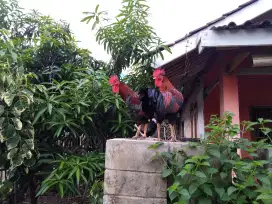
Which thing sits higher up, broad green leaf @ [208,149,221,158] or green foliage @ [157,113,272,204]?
broad green leaf @ [208,149,221,158]

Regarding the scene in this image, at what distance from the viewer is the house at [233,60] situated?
2.98m

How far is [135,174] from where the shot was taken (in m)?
2.46

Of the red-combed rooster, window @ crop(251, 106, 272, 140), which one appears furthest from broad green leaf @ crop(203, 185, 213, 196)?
window @ crop(251, 106, 272, 140)

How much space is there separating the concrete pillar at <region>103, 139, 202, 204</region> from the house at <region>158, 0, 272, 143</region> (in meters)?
0.97

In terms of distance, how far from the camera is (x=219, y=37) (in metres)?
2.94

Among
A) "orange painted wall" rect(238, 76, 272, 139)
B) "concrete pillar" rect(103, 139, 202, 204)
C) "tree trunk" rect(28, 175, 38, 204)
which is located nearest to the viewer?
"concrete pillar" rect(103, 139, 202, 204)

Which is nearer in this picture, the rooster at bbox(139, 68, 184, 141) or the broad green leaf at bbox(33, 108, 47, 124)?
the rooster at bbox(139, 68, 184, 141)

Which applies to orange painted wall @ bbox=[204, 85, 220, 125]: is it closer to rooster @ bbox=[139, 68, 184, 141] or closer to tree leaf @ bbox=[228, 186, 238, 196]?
rooster @ bbox=[139, 68, 184, 141]

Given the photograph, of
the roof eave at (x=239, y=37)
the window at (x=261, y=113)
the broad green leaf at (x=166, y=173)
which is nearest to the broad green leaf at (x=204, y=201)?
the broad green leaf at (x=166, y=173)

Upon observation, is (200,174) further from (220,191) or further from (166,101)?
(166,101)

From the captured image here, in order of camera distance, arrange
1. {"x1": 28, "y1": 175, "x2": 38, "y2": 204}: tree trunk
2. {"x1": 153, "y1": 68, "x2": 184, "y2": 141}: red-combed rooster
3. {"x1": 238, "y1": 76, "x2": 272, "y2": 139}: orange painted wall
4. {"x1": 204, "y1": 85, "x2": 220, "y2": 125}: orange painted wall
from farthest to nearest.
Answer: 1. {"x1": 204, "y1": 85, "x2": 220, "y2": 125}: orange painted wall
2. {"x1": 238, "y1": 76, "x2": 272, "y2": 139}: orange painted wall
3. {"x1": 28, "y1": 175, "x2": 38, "y2": 204}: tree trunk
4. {"x1": 153, "y1": 68, "x2": 184, "y2": 141}: red-combed rooster

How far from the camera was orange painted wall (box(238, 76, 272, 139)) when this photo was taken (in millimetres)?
5566

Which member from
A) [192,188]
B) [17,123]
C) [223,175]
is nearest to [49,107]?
[17,123]

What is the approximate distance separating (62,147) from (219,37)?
9.34 ft
